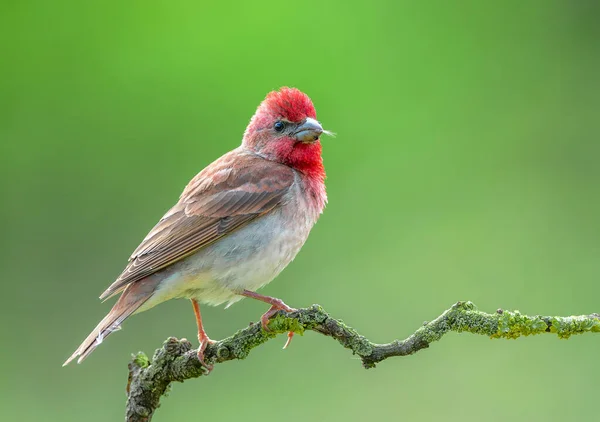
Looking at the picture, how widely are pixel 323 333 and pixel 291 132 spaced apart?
1995 millimetres

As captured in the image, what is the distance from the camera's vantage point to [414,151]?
7.80 meters

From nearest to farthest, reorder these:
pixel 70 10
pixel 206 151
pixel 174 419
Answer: pixel 174 419
pixel 206 151
pixel 70 10

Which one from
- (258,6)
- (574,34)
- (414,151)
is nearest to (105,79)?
(258,6)

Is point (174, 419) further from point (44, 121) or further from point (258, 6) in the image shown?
point (258, 6)

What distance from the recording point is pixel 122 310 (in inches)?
194

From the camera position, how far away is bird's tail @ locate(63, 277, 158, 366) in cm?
472

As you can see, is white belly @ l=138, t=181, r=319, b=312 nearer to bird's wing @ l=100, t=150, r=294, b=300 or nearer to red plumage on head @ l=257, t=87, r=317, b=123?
bird's wing @ l=100, t=150, r=294, b=300

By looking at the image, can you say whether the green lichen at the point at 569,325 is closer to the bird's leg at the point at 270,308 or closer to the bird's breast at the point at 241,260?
the bird's leg at the point at 270,308

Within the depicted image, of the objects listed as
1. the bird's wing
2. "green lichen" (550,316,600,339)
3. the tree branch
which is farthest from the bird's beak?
"green lichen" (550,316,600,339)

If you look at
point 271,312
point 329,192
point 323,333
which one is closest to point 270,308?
point 271,312

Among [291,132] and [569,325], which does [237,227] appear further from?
[569,325]

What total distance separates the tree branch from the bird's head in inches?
59.2

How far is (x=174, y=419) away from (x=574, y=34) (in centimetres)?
490

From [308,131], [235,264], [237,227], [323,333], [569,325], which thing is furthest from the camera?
[308,131]
